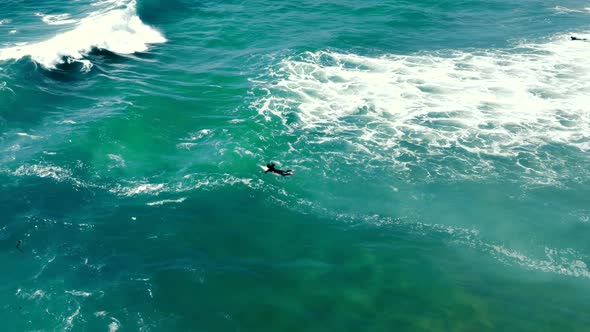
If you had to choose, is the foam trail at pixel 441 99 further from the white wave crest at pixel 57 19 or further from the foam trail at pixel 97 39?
the white wave crest at pixel 57 19

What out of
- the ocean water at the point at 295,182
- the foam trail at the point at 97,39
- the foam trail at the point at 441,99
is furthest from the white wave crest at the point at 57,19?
the foam trail at the point at 441,99

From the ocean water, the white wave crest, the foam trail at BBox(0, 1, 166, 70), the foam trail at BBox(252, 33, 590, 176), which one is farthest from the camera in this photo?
the white wave crest

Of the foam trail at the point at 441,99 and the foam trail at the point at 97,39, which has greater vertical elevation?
the foam trail at the point at 97,39

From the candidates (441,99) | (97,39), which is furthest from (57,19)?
(441,99)

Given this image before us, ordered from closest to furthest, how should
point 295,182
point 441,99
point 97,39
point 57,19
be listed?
point 295,182 < point 441,99 < point 97,39 < point 57,19

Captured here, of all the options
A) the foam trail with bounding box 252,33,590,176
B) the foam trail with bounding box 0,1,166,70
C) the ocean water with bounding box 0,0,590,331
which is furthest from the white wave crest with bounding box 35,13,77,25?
the foam trail with bounding box 252,33,590,176

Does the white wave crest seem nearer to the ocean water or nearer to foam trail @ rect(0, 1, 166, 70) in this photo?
foam trail @ rect(0, 1, 166, 70)

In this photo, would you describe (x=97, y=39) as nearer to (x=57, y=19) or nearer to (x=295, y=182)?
(x=57, y=19)
